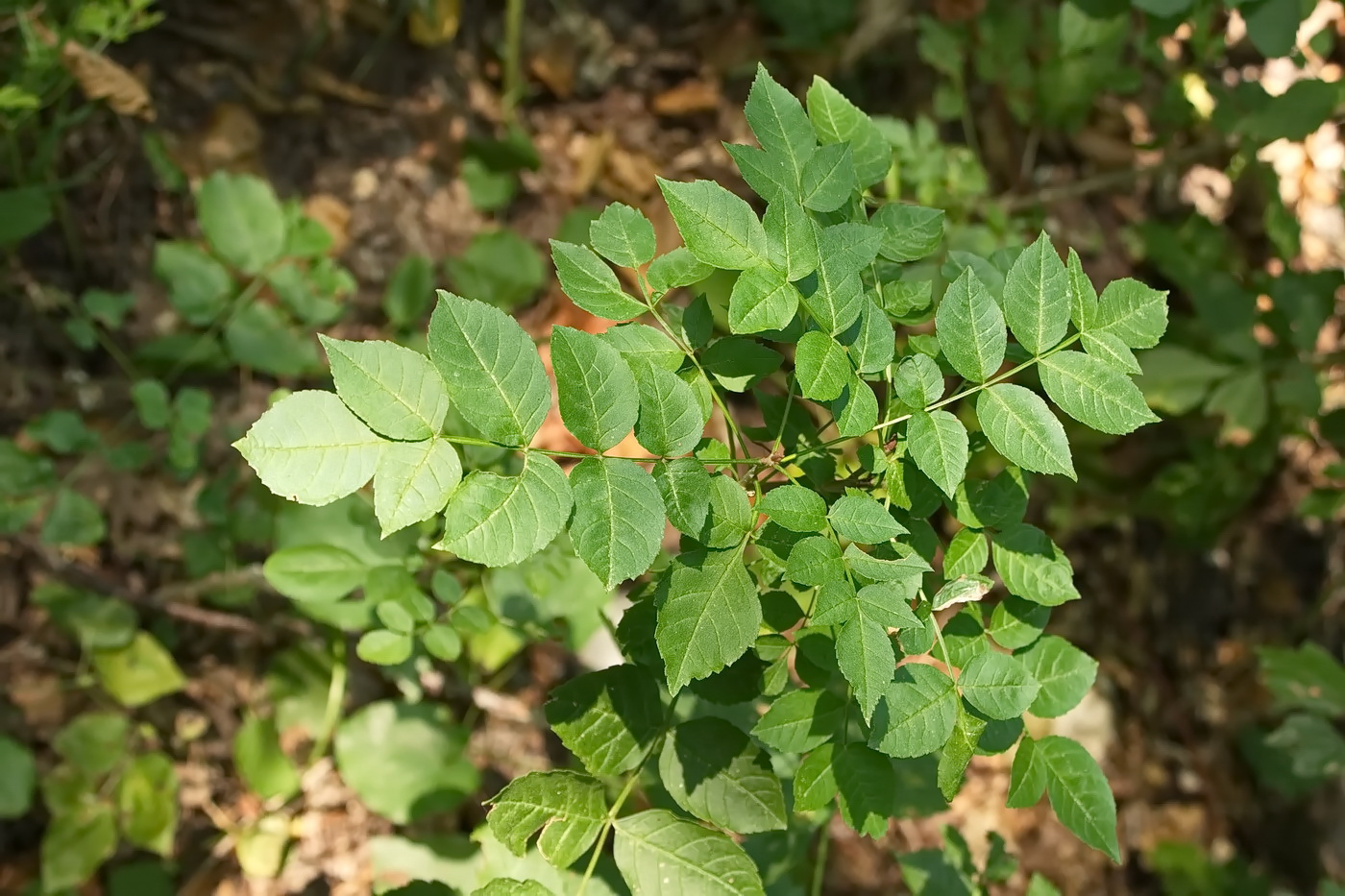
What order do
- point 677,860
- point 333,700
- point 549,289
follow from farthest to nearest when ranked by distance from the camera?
point 549,289 → point 333,700 → point 677,860

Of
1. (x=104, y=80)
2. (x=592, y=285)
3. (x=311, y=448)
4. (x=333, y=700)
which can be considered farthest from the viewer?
(x=333, y=700)

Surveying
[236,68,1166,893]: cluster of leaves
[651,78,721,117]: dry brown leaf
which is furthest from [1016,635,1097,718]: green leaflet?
[651,78,721,117]: dry brown leaf

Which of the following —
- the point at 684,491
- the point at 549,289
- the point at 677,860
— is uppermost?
the point at 684,491

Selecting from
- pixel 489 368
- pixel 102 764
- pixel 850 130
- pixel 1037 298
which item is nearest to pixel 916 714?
pixel 1037 298

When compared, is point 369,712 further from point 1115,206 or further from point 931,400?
point 1115,206

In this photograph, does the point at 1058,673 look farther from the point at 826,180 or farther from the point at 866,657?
the point at 826,180

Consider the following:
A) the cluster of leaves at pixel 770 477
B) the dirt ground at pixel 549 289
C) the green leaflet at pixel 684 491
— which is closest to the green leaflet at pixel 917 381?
the cluster of leaves at pixel 770 477

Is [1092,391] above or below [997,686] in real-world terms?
above
